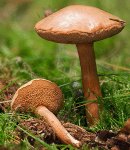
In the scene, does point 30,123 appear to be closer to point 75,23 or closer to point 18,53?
point 75,23

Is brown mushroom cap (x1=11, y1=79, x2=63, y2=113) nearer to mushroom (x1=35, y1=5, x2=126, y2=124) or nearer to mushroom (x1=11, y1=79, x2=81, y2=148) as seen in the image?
mushroom (x1=11, y1=79, x2=81, y2=148)

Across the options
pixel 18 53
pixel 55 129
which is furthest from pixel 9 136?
pixel 18 53

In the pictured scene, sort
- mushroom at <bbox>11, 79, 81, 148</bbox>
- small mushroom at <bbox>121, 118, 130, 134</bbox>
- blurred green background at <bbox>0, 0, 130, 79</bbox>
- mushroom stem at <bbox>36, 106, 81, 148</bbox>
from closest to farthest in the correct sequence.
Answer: small mushroom at <bbox>121, 118, 130, 134</bbox>
mushroom stem at <bbox>36, 106, 81, 148</bbox>
mushroom at <bbox>11, 79, 81, 148</bbox>
blurred green background at <bbox>0, 0, 130, 79</bbox>

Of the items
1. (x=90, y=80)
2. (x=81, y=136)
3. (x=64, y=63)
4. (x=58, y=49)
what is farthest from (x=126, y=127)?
(x=58, y=49)

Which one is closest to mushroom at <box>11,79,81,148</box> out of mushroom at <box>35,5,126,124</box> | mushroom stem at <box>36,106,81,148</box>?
mushroom stem at <box>36,106,81,148</box>

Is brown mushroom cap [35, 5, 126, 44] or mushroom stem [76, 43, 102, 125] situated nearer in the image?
brown mushroom cap [35, 5, 126, 44]

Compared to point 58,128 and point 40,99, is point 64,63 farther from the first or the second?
point 58,128
